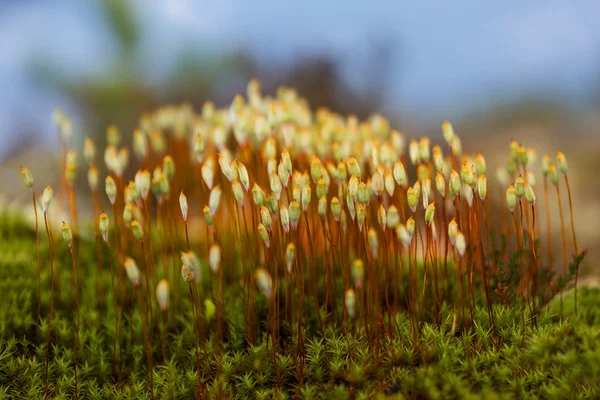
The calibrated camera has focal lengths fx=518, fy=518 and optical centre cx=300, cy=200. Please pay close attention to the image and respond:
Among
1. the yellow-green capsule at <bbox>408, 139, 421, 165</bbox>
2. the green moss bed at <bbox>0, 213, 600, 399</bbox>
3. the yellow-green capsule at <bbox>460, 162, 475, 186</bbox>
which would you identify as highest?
Result: the yellow-green capsule at <bbox>408, 139, 421, 165</bbox>

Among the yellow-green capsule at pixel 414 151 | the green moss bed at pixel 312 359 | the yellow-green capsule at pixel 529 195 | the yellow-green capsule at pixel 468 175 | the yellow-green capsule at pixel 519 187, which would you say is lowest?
the green moss bed at pixel 312 359

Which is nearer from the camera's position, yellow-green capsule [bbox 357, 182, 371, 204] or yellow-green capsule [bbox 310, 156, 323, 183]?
yellow-green capsule [bbox 357, 182, 371, 204]

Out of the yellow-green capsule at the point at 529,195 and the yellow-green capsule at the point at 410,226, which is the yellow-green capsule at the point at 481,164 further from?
the yellow-green capsule at the point at 410,226

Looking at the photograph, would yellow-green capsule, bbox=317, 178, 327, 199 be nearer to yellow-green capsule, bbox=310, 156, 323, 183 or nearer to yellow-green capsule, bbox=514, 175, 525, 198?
yellow-green capsule, bbox=310, 156, 323, 183

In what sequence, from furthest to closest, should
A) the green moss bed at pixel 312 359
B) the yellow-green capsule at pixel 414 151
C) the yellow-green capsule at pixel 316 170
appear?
1. the yellow-green capsule at pixel 414 151
2. the yellow-green capsule at pixel 316 170
3. the green moss bed at pixel 312 359

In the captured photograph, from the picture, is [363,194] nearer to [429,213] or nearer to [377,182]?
[377,182]

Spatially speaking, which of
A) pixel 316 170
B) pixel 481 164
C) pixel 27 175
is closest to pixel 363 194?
pixel 316 170

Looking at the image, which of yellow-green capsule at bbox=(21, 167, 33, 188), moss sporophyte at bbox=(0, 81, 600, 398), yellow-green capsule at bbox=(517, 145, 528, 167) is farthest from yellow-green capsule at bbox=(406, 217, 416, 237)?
yellow-green capsule at bbox=(21, 167, 33, 188)

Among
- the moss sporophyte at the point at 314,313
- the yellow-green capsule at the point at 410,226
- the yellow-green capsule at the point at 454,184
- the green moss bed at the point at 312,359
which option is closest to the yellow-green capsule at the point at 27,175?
the moss sporophyte at the point at 314,313
